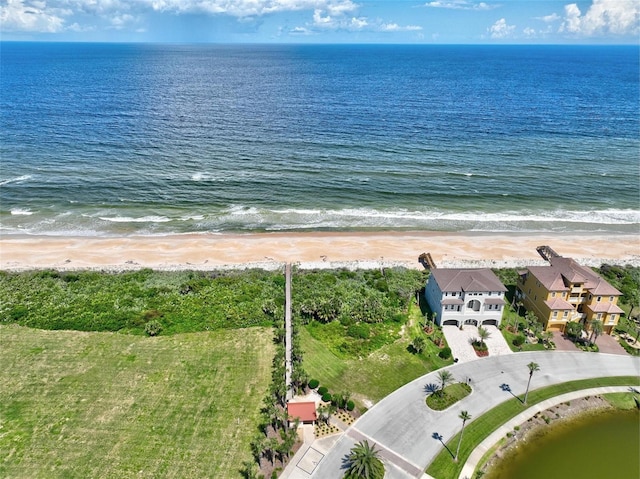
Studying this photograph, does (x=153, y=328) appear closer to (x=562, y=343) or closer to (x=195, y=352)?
(x=195, y=352)

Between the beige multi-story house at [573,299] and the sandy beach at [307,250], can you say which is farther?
the sandy beach at [307,250]

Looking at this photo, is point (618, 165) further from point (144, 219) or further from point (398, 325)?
point (144, 219)

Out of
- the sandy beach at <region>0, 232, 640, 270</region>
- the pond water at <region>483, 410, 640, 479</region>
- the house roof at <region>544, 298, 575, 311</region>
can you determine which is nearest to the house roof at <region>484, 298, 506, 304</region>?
the house roof at <region>544, 298, 575, 311</region>

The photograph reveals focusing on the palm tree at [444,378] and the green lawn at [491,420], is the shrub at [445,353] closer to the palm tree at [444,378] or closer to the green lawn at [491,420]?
the palm tree at [444,378]

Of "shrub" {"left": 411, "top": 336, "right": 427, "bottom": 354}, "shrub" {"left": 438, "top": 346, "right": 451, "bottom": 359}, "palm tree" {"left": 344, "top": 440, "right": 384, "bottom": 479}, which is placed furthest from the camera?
"shrub" {"left": 411, "top": 336, "right": 427, "bottom": 354}

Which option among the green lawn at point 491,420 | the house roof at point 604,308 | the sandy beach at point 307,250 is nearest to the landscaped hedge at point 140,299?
the sandy beach at point 307,250

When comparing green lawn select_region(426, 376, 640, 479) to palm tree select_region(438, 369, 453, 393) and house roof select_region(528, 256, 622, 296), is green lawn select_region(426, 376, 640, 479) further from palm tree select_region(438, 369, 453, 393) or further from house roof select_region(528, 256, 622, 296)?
house roof select_region(528, 256, 622, 296)
